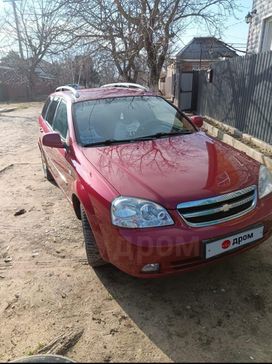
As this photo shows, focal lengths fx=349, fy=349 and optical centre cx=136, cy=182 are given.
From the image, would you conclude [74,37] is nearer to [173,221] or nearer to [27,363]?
[173,221]

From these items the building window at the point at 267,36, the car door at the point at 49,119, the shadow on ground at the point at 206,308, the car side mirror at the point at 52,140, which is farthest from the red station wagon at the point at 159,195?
the building window at the point at 267,36

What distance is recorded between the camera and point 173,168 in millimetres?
3104

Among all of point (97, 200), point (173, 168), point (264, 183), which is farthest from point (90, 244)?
point (264, 183)

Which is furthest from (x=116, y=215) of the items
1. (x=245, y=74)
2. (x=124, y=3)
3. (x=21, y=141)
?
(x=124, y=3)

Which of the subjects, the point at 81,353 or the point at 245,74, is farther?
the point at 245,74

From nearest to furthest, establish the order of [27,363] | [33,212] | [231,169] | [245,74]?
[27,363] < [231,169] < [33,212] < [245,74]

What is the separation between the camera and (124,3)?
1137 centimetres

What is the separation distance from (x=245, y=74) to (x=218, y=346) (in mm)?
6928

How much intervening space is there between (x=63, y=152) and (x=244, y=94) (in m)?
5.51

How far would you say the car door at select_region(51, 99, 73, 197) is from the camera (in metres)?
3.90

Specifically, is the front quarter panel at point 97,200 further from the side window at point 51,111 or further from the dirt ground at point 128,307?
the side window at point 51,111

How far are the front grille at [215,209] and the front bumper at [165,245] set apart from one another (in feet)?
0.16

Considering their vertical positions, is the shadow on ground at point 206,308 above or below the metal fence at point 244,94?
below

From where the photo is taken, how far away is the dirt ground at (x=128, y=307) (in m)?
2.43
